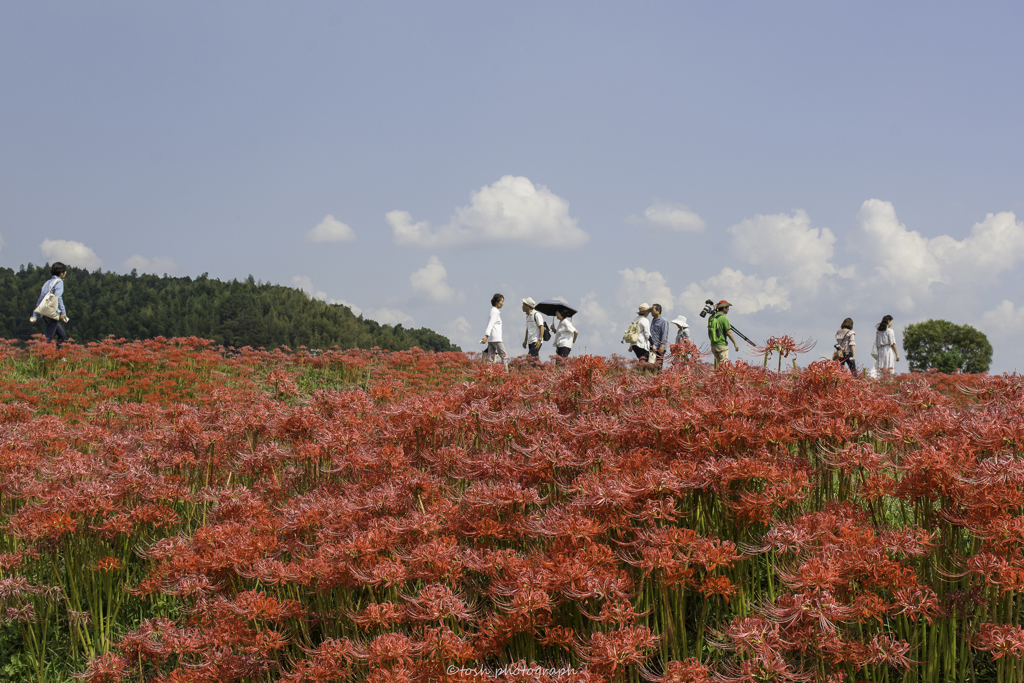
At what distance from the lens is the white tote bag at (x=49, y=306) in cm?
1564

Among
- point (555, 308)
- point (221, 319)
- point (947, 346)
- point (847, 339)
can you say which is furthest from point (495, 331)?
point (221, 319)

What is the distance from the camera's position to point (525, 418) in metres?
4.49

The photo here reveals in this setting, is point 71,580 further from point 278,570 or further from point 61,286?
point 61,286

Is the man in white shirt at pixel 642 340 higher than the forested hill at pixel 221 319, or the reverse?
the forested hill at pixel 221 319

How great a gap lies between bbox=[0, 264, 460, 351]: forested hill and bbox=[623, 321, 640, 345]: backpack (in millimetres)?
22124

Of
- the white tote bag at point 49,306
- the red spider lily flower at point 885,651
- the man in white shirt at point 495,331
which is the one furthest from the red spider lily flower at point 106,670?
the white tote bag at point 49,306

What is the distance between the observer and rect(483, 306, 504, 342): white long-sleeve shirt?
13.9 meters

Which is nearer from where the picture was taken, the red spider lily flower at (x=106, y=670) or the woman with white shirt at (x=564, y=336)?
the red spider lily flower at (x=106, y=670)

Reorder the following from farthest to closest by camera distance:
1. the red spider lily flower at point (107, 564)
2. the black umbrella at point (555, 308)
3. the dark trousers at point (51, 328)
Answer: the dark trousers at point (51, 328) → the black umbrella at point (555, 308) → the red spider lily flower at point (107, 564)

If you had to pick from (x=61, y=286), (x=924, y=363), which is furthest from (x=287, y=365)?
(x=924, y=363)

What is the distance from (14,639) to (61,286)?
1276 cm

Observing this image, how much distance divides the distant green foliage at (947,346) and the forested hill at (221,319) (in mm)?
23102

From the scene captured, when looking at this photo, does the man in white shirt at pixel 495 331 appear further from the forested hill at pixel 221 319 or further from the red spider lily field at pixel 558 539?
the forested hill at pixel 221 319

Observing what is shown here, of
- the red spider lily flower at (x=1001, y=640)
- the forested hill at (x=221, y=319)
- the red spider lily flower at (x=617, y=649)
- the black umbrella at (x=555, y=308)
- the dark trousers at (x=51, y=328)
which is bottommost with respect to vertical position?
the red spider lily flower at (x=617, y=649)
